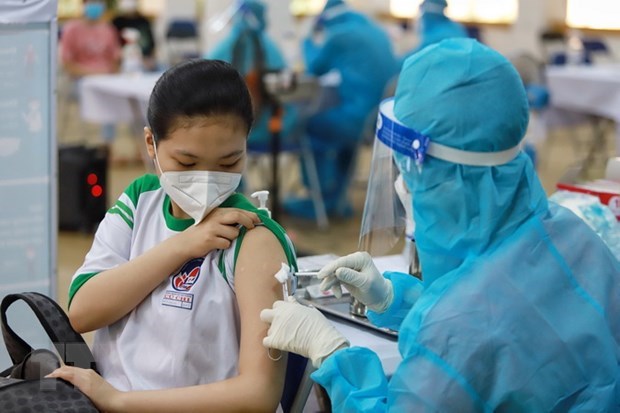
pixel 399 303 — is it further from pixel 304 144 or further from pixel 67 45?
pixel 67 45

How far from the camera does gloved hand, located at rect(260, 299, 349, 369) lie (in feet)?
4.75

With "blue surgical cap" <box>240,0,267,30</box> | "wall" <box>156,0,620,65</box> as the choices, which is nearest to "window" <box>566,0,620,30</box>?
"wall" <box>156,0,620,65</box>

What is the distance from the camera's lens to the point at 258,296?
4.94ft

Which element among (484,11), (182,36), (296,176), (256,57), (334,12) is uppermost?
(334,12)

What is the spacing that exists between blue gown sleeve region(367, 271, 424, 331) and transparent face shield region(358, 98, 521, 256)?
4.6 inches

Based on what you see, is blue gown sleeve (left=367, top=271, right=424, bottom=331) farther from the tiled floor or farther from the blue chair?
the tiled floor

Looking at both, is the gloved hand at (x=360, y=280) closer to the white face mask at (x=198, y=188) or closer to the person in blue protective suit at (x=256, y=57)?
the white face mask at (x=198, y=188)

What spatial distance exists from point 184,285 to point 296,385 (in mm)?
302

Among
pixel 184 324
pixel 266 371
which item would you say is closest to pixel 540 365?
pixel 266 371

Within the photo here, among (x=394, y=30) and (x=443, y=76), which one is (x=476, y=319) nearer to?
(x=443, y=76)

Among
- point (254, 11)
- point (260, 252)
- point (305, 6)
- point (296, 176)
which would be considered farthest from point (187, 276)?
point (305, 6)

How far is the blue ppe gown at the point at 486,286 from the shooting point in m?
1.35

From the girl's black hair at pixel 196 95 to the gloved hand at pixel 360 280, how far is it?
27 cm

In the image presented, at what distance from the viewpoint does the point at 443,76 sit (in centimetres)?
140
